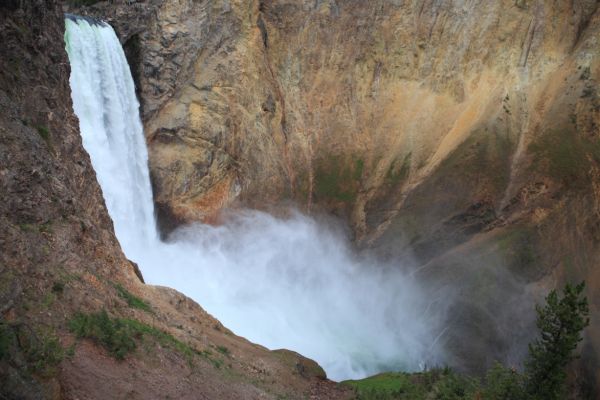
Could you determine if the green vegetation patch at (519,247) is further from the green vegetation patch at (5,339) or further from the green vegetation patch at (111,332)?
the green vegetation patch at (5,339)

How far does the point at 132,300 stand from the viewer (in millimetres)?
14211

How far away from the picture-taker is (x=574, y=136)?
26.6 metres

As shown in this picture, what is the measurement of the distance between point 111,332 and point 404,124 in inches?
936

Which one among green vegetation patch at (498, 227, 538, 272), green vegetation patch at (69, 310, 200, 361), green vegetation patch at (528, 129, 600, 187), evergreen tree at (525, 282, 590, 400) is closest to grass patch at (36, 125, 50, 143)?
green vegetation patch at (69, 310, 200, 361)

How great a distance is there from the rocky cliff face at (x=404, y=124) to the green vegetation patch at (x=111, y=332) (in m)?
15.0

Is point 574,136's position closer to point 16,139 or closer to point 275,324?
point 275,324

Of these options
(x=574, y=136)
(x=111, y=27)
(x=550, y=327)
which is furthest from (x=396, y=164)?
(x=550, y=327)

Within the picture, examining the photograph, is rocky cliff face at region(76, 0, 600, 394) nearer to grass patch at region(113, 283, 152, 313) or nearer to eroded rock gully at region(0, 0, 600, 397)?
eroded rock gully at region(0, 0, 600, 397)

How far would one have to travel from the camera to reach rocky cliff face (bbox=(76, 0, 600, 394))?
25.3 m

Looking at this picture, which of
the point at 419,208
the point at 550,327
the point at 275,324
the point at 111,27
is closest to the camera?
the point at 550,327

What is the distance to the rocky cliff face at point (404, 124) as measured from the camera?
25.3 metres

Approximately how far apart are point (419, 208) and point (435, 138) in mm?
4557

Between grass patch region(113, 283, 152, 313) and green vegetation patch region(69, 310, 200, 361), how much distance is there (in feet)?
4.97

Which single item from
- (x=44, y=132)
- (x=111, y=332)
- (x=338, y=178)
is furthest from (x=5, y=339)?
(x=338, y=178)
